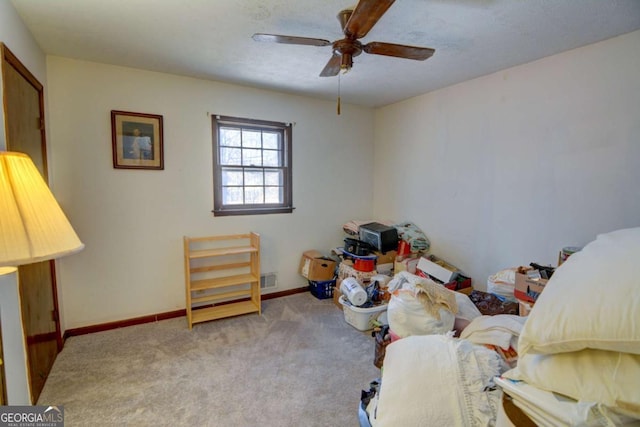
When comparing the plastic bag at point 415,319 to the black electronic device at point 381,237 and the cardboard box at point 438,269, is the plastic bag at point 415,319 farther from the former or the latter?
the black electronic device at point 381,237

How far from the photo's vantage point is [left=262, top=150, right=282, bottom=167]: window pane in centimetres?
359

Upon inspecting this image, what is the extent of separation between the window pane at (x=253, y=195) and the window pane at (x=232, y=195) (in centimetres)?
7

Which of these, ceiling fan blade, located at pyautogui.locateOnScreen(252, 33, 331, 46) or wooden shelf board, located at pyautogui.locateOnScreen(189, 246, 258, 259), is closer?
ceiling fan blade, located at pyautogui.locateOnScreen(252, 33, 331, 46)

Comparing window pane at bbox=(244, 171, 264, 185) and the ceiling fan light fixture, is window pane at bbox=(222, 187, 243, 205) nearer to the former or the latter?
window pane at bbox=(244, 171, 264, 185)

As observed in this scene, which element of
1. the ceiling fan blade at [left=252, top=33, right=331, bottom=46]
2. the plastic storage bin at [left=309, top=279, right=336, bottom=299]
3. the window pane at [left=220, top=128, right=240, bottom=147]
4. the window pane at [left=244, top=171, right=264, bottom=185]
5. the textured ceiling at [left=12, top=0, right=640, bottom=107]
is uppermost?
the textured ceiling at [left=12, top=0, right=640, bottom=107]

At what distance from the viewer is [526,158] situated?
2.64 metres

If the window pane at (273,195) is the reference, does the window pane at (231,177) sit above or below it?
above

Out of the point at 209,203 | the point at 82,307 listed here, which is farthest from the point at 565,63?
the point at 82,307

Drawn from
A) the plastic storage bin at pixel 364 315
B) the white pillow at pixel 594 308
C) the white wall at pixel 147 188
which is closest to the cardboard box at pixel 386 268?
the plastic storage bin at pixel 364 315

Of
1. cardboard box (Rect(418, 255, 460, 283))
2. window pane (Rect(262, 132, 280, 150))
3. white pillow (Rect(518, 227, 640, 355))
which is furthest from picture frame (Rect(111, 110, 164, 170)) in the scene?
white pillow (Rect(518, 227, 640, 355))

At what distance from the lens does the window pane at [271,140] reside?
358 cm

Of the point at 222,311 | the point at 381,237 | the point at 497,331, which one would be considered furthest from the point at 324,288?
the point at 497,331

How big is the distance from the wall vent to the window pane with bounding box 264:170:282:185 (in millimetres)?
1132

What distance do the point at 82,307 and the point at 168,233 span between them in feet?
3.22
